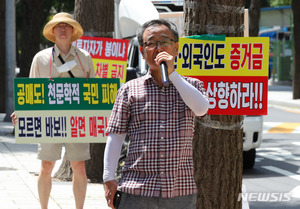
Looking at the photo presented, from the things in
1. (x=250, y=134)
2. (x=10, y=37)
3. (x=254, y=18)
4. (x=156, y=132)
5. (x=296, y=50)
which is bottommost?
(x=250, y=134)

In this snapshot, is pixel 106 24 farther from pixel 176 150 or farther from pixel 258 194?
pixel 176 150

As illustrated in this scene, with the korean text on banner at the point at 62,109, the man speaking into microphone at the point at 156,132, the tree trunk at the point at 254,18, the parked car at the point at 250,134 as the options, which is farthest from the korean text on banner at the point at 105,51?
the tree trunk at the point at 254,18

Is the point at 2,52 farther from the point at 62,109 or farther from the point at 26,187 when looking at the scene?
the point at 62,109

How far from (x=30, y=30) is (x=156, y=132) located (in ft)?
47.5

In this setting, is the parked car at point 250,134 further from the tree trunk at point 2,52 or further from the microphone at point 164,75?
the tree trunk at point 2,52

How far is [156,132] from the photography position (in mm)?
3570

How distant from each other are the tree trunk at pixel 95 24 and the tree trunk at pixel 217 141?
4.45m

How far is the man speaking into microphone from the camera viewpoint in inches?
140

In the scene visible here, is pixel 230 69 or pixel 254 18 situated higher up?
pixel 254 18

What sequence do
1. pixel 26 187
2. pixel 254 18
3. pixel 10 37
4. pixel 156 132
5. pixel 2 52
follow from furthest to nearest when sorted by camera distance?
pixel 254 18
pixel 2 52
pixel 10 37
pixel 26 187
pixel 156 132

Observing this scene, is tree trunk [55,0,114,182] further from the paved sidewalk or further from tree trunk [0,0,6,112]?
tree trunk [0,0,6,112]

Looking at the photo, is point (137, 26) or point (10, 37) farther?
point (10, 37)

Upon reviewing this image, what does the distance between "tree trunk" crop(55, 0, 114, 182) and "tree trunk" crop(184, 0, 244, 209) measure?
4447 mm

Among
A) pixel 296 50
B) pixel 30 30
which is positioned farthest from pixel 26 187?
pixel 296 50
